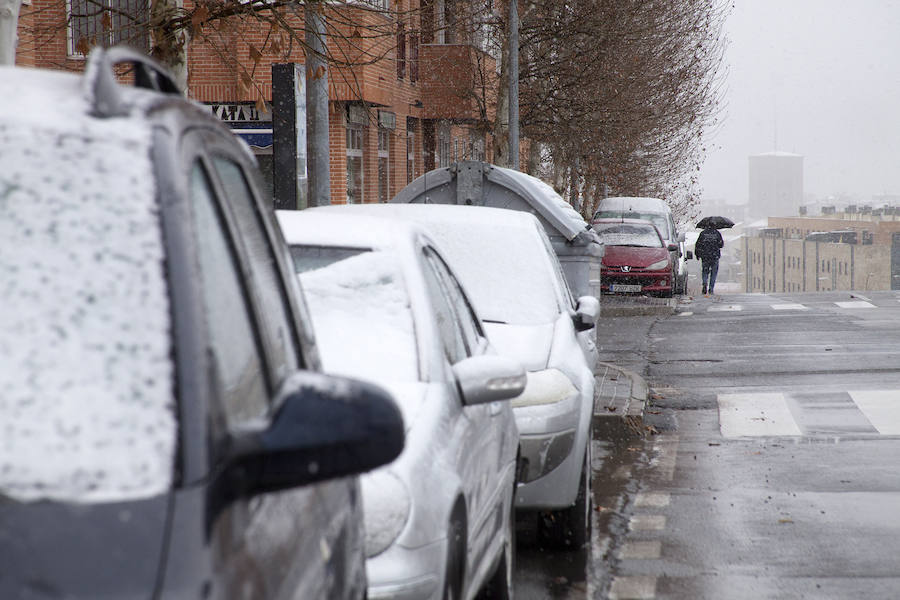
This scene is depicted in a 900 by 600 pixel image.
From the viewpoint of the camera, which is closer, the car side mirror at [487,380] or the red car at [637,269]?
the car side mirror at [487,380]

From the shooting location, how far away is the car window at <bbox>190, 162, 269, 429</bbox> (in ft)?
6.41

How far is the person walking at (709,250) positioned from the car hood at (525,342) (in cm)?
2495

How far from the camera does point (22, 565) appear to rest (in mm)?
1605

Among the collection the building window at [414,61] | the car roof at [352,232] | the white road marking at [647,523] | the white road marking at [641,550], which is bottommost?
the white road marking at [647,523]

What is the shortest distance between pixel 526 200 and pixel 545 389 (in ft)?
21.2

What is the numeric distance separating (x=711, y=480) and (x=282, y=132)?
3.75m

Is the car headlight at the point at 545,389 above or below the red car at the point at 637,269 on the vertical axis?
above

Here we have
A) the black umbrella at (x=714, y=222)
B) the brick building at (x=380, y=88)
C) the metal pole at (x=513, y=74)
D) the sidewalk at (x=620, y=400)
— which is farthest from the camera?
the black umbrella at (x=714, y=222)

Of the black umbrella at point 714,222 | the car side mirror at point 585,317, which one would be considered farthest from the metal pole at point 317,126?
the black umbrella at point 714,222

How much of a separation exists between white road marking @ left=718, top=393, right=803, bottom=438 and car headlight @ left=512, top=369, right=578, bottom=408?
4427 millimetres

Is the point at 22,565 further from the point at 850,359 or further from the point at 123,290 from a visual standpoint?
the point at 850,359

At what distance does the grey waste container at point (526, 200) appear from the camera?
13.0m

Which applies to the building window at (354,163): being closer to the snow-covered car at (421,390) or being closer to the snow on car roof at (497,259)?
the snow on car roof at (497,259)

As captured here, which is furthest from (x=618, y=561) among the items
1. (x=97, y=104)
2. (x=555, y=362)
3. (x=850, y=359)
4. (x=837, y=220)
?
(x=837, y=220)
